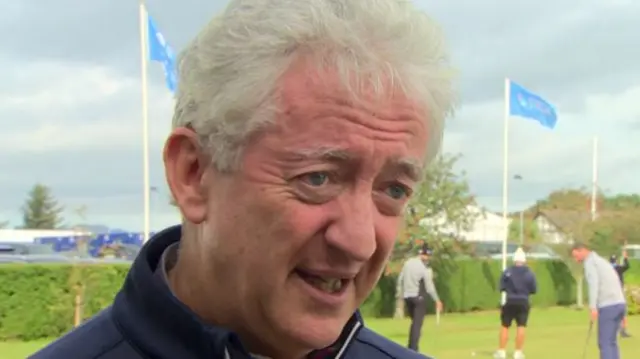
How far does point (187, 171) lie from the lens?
1.77 m

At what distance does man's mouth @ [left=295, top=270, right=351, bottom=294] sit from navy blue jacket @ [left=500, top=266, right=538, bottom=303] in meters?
14.6

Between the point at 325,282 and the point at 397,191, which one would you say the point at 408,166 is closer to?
the point at 397,191

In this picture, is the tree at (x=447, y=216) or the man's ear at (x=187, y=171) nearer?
the man's ear at (x=187, y=171)

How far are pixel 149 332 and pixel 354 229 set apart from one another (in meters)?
0.41

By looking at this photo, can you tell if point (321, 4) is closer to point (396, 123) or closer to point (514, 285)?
point (396, 123)

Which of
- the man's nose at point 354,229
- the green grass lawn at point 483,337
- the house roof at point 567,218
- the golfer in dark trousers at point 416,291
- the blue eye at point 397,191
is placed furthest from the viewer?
the house roof at point 567,218

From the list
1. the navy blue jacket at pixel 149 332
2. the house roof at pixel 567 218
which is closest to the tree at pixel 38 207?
the house roof at pixel 567 218

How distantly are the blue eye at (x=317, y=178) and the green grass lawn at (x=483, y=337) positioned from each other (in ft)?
38.3

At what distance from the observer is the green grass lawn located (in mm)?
17516

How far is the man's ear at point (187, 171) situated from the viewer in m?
1.75

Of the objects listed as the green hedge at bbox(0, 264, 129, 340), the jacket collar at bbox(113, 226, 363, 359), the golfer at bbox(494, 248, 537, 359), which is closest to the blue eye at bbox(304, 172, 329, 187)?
the jacket collar at bbox(113, 226, 363, 359)

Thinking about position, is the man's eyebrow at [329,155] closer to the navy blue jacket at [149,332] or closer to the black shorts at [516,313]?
the navy blue jacket at [149,332]

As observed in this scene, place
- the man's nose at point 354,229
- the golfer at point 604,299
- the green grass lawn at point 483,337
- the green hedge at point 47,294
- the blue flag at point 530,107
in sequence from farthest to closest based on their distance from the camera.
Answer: the blue flag at point 530,107, the green hedge at point 47,294, the green grass lawn at point 483,337, the golfer at point 604,299, the man's nose at point 354,229

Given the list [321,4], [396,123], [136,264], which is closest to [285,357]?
[136,264]
